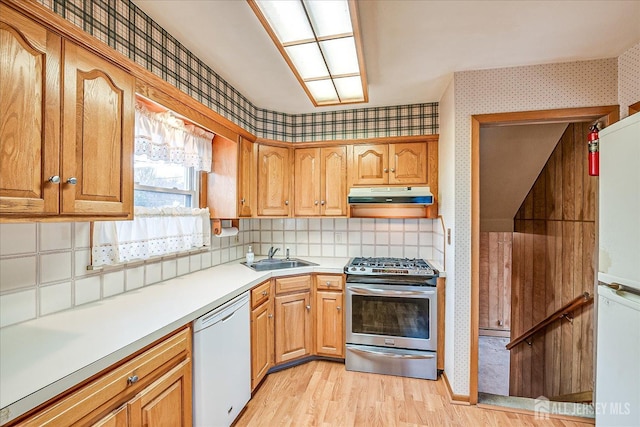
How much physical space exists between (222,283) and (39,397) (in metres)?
1.19

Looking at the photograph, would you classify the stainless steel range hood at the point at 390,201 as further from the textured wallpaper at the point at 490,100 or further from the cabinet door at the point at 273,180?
the cabinet door at the point at 273,180

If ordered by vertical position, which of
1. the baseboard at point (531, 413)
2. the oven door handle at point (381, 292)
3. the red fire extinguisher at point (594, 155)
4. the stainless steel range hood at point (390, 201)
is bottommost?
the baseboard at point (531, 413)

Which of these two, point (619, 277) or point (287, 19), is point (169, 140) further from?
point (619, 277)

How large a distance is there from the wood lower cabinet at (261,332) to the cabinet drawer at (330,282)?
0.47 meters

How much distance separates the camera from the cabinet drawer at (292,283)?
2422 millimetres

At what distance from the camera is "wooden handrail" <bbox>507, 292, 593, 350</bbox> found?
7.71 feet

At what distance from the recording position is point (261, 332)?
221 centimetres

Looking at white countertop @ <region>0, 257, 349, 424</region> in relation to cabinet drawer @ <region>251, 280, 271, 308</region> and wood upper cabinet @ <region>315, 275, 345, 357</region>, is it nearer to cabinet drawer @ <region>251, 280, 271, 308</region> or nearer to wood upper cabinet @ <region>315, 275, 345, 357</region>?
cabinet drawer @ <region>251, 280, 271, 308</region>

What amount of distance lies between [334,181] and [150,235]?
1.69 metres

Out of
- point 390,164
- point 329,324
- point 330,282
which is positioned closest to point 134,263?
point 330,282

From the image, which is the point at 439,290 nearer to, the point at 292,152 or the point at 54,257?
the point at 292,152

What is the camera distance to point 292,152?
296cm

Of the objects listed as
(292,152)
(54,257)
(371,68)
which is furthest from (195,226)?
(371,68)

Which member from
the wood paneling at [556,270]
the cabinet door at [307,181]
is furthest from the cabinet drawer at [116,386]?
the wood paneling at [556,270]
